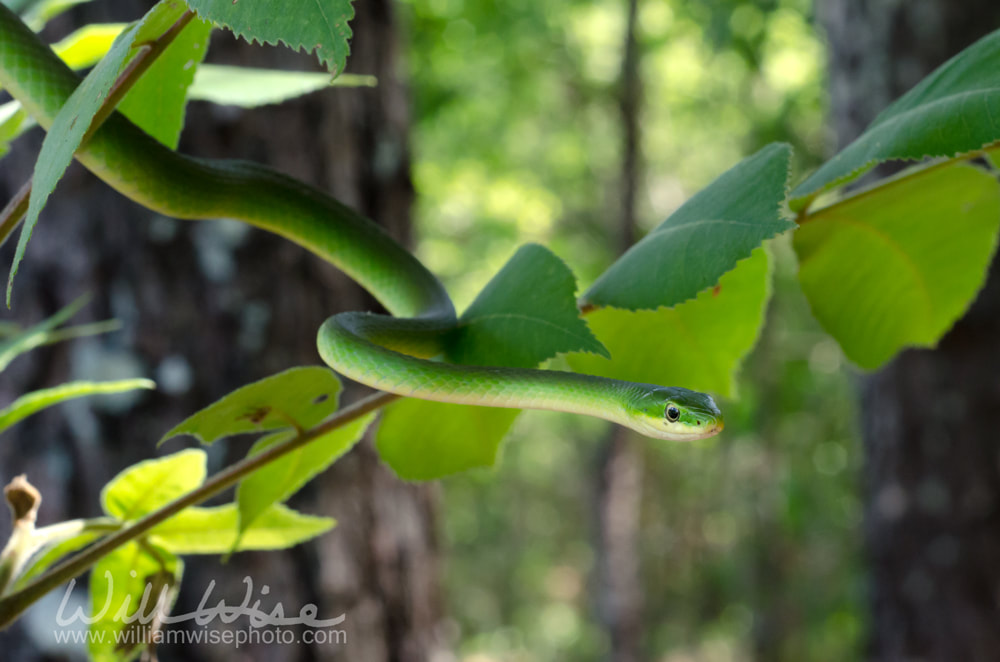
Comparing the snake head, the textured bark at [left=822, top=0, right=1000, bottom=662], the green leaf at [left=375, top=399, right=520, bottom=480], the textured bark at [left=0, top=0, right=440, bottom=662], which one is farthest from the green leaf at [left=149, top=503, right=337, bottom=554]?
the textured bark at [left=822, top=0, right=1000, bottom=662]

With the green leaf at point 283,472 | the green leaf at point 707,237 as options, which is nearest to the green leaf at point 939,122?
the green leaf at point 707,237

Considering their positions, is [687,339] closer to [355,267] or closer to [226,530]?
[355,267]

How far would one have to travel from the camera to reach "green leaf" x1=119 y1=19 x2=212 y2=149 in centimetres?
93

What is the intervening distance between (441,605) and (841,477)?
14.9 m

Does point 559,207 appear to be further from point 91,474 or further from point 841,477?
point 91,474

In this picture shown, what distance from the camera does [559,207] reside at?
1342 cm

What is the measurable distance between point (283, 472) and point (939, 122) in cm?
84

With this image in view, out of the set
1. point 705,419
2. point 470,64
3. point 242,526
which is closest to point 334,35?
point 242,526

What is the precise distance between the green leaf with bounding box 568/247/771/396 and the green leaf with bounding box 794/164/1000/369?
11 cm

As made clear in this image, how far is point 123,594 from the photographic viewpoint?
3.62 feet

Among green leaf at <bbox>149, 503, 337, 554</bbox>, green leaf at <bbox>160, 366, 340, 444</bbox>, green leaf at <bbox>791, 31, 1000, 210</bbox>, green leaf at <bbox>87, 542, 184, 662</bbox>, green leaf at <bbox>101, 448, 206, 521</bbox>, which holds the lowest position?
green leaf at <bbox>87, 542, 184, 662</bbox>

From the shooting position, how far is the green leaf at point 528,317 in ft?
2.72

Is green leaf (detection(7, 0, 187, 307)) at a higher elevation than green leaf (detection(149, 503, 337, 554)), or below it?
higher

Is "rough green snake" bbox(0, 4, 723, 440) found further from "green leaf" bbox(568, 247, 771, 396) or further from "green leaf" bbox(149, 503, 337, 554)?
"green leaf" bbox(149, 503, 337, 554)
